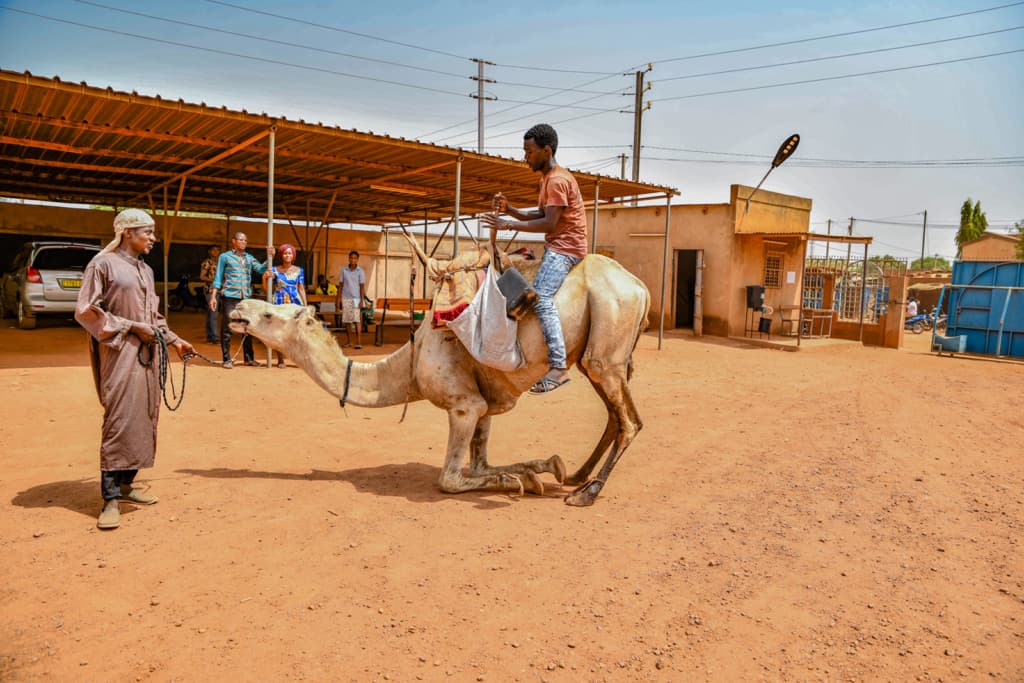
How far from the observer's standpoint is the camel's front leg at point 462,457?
198 inches

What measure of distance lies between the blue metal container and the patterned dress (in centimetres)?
1596

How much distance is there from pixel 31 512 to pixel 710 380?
9.95 m

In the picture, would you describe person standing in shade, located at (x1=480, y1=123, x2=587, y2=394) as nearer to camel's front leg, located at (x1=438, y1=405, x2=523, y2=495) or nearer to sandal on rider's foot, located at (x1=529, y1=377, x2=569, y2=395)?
sandal on rider's foot, located at (x1=529, y1=377, x2=569, y2=395)

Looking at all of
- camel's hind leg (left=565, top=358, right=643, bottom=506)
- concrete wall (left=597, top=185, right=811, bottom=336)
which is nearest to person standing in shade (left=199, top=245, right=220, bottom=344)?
camel's hind leg (left=565, top=358, right=643, bottom=506)

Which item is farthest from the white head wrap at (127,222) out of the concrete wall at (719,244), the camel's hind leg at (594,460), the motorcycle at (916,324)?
the motorcycle at (916,324)

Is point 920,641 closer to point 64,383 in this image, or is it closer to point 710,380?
point 710,380

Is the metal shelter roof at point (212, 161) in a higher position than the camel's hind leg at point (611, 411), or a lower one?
higher

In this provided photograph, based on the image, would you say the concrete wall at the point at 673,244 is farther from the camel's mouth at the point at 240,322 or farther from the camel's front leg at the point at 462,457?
the camel's mouth at the point at 240,322

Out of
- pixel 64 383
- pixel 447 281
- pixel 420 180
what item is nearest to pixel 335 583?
pixel 447 281

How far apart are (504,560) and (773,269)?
62.1 ft

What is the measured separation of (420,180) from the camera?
1509 centimetres

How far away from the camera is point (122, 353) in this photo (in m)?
4.28

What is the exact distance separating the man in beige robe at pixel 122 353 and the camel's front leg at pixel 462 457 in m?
2.02

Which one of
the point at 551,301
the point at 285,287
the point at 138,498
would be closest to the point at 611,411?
the point at 551,301
